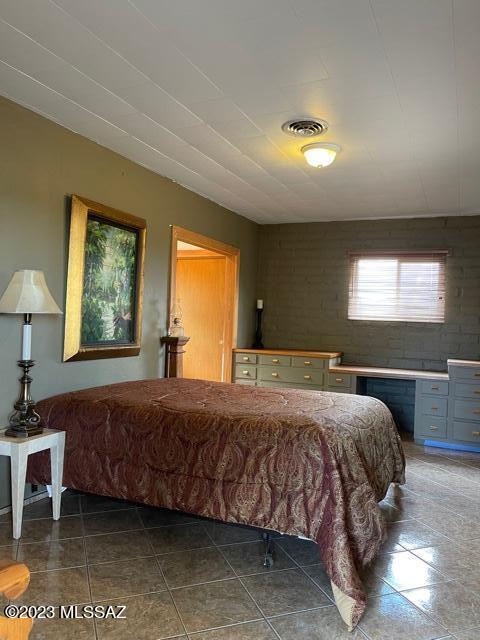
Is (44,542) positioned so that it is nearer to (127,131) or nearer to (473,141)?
(127,131)

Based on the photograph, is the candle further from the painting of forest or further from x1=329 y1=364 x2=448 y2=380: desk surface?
x1=329 y1=364 x2=448 y2=380: desk surface

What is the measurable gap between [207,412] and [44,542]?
108 centimetres

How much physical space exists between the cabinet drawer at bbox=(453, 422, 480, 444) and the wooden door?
8.45ft

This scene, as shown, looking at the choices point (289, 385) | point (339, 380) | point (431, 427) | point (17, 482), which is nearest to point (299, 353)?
point (289, 385)

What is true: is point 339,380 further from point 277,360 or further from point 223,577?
point 223,577

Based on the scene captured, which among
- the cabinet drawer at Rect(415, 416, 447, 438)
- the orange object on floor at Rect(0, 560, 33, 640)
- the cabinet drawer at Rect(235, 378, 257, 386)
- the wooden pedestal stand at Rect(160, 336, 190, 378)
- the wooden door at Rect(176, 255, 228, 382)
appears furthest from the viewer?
the wooden door at Rect(176, 255, 228, 382)

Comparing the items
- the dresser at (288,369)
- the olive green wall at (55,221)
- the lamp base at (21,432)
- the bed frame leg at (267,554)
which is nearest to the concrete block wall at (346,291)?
the dresser at (288,369)

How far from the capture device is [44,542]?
2.55 meters

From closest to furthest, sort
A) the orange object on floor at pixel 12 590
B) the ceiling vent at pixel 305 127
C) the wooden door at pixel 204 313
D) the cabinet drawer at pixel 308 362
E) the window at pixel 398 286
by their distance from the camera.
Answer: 1. the orange object on floor at pixel 12 590
2. the ceiling vent at pixel 305 127
3. the cabinet drawer at pixel 308 362
4. the window at pixel 398 286
5. the wooden door at pixel 204 313

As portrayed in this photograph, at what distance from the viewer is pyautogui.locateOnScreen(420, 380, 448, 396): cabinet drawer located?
16.0ft

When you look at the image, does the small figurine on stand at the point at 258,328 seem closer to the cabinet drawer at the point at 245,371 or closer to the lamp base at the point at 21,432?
the cabinet drawer at the point at 245,371

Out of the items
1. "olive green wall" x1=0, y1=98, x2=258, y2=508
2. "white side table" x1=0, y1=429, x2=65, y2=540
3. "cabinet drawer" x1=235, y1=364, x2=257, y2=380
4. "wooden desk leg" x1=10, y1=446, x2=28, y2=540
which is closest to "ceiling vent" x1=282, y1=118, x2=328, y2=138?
"olive green wall" x1=0, y1=98, x2=258, y2=508

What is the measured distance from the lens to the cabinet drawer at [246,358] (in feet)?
18.7

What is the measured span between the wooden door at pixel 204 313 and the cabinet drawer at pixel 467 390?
2556 millimetres
